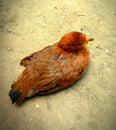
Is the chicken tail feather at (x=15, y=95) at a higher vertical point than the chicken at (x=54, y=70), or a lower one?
lower

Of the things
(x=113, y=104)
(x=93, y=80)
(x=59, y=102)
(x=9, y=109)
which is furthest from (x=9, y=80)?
(x=113, y=104)

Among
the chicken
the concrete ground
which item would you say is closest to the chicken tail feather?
the chicken

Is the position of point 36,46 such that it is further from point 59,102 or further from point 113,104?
point 113,104

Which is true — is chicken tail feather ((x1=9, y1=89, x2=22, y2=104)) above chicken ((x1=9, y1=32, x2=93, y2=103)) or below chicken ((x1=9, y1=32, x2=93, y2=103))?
below

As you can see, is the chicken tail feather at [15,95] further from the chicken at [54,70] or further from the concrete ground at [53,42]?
the concrete ground at [53,42]

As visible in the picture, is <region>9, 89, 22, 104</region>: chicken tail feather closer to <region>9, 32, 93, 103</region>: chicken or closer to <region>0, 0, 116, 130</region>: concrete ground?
<region>9, 32, 93, 103</region>: chicken

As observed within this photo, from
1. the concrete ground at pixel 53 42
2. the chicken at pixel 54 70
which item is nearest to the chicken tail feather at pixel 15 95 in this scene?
the chicken at pixel 54 70

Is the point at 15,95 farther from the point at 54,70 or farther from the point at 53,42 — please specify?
the point at 53,42
